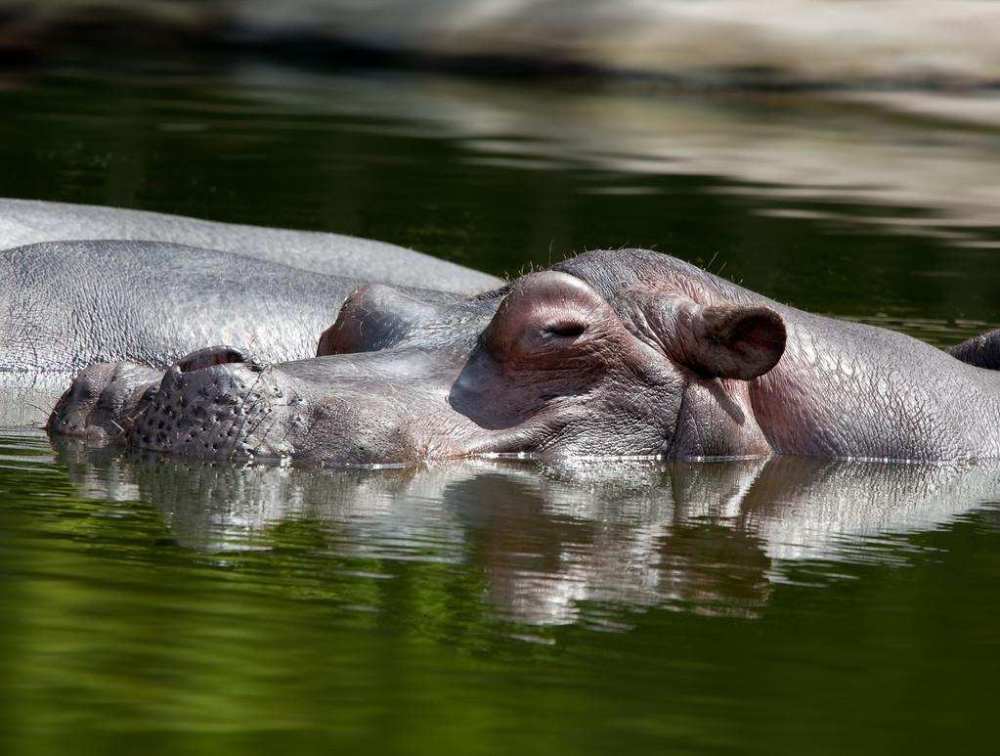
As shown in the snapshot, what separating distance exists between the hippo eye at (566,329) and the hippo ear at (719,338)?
265 millimetres

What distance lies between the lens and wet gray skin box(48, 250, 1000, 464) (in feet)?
17.7

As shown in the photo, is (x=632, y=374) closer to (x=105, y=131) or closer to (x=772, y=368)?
(x=772, y=368)

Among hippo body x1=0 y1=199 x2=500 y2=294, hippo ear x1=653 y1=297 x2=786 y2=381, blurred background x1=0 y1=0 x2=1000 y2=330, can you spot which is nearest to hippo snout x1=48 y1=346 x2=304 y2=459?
hippo ear x1=653 y1=297 x2=786 y2=381

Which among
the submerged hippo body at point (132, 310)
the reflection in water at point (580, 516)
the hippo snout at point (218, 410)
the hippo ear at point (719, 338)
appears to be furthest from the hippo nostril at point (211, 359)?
the submerged hippo body at point (132, 310)

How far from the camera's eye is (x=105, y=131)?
58.1 feet

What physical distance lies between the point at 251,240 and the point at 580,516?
16.2ft

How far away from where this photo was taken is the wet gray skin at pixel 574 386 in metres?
5.39

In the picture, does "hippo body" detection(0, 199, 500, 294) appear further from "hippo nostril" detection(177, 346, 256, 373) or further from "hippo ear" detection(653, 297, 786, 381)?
"hippo nostril" detection(177, 346, 256, 373)

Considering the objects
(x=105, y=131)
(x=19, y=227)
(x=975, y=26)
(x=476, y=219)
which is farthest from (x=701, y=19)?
(x=19, y=227)

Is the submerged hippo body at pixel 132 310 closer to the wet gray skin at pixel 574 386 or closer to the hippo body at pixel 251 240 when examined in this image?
the hippo body at pixel 251 240

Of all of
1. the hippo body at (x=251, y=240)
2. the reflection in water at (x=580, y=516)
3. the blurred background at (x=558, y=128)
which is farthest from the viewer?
the blurred background at (x=558, y=128)

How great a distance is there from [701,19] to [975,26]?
9.76 feet

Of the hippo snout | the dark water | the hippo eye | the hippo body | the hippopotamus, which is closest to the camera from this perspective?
the dark water

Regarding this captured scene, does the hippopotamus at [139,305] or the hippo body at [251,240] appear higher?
the hippo body at [251,240]
